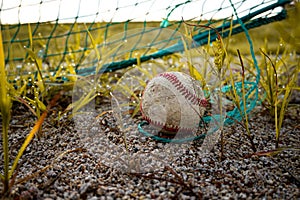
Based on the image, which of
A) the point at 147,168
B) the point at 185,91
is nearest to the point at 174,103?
the point at 185,91

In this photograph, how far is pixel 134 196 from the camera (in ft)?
4.16

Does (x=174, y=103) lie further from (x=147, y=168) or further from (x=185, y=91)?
(x=147, y=168)

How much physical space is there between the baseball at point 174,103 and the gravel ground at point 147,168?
103 millimetres

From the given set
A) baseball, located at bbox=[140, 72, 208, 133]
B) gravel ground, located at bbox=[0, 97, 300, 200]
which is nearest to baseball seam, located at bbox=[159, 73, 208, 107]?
baseball, located at bbox=[140, 72, 208, 133]

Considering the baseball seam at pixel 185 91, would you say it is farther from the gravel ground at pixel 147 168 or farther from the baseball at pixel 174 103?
the gravel ground at pixel 147 168

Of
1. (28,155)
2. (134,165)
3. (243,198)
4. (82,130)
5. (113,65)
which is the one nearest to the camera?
(243,198)

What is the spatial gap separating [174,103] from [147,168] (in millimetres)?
355

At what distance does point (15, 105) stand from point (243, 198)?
4.90 feet

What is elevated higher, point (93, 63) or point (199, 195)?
point (93, 63)

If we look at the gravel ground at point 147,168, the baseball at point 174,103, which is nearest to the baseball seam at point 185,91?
the baseball at point 174,103

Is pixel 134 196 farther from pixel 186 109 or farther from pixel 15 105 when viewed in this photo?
pixel 15 105

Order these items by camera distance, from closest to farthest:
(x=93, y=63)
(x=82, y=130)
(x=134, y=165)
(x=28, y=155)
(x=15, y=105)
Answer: (x=134, y=165) → (x=28, y=155) → (x=82, y=130) → (x=15, y=105) → (x=93, y=63)

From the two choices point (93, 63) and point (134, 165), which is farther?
point (93, 63)

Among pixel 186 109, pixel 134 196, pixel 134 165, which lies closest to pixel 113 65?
pixel 186 109
